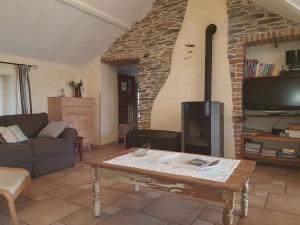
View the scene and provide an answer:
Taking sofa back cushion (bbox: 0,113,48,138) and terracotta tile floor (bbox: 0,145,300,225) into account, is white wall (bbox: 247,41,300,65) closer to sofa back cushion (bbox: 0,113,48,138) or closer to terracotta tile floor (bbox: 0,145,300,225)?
terracotta tile floor (bbox: 0,145,300,225)

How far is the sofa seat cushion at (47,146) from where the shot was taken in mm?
3203

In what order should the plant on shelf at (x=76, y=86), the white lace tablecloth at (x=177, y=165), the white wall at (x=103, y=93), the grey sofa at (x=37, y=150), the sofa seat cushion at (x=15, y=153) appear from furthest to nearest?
the white wall at (x=103, y=93)
the plant on shelf at (x=76, y=86)
the grey sofa at (x=37, y=150)
the sofa seat cushion at (x=15, y=153)
the white lace tablecloth at (x=177, y=165)

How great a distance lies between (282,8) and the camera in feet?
10.7

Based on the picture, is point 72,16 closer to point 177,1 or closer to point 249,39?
point 177,1

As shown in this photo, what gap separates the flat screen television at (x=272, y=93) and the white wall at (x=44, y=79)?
12.3 ft

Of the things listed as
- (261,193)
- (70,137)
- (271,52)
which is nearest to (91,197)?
(70,137)

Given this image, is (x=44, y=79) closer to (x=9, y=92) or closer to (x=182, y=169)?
(x=9, y=92)

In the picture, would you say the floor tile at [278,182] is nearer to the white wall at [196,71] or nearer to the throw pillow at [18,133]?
the white wall at [196,71]

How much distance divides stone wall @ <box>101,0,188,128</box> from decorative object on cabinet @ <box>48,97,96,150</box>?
3.73 ft

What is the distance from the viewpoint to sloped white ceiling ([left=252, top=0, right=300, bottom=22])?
301cm

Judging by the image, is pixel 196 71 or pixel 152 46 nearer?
pixel 196 71

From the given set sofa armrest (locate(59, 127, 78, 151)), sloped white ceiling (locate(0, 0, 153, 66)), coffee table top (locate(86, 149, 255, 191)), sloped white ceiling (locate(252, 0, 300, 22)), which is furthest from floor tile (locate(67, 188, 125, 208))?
sloped white ceiling (locate(252, 0, 300, 22))

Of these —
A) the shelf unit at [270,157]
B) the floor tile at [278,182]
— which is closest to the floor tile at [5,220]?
the floor tile at [278,182]

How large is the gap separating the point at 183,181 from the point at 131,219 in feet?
2.51
